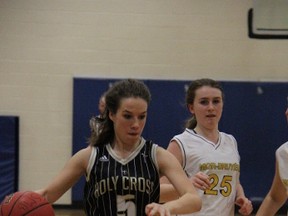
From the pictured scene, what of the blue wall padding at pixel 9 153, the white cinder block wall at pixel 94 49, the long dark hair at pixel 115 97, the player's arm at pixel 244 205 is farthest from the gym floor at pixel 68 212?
the long dark hair at pixel 115 97

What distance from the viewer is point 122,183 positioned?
258 cm

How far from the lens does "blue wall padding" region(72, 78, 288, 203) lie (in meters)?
8.12

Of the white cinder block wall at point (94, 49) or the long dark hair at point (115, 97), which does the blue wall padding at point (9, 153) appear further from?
the long dark hair at point (115, 97)

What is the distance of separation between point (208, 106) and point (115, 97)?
1114mm

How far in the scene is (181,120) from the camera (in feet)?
26.7

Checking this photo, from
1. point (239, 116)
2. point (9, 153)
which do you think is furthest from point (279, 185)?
point (9, 153)

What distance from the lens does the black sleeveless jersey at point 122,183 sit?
2.58 meters

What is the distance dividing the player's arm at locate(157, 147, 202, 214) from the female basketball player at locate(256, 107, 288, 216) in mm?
1013

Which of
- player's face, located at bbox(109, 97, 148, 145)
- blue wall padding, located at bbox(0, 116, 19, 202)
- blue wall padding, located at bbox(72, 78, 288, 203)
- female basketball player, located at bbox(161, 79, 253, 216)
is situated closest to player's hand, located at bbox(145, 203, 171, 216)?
player's face, located at bbox(109, 97, 148, 145)

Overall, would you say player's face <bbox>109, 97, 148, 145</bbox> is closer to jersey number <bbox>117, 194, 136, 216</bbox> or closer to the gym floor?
jersey number <bbox>117, 194, 136, 216</bbox>

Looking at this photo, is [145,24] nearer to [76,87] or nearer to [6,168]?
[76,87]

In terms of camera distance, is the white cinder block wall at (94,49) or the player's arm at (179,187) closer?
the player's arm at (179,187)

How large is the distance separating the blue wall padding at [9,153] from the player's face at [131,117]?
5.76m

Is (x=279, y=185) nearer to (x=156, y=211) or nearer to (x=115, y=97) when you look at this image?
(x=115, y=97)
